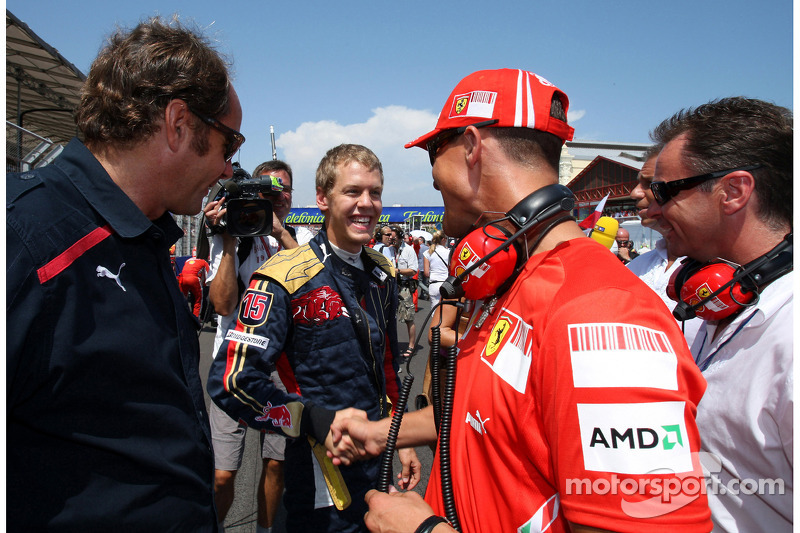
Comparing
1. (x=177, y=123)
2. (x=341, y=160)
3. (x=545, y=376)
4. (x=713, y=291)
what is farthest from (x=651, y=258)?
(x=177, y=123)

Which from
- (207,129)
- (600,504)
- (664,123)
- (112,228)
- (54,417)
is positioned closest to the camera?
(600,504)

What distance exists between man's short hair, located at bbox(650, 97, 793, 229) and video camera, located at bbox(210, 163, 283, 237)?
2278 millimetres

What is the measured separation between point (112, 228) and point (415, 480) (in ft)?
6.34

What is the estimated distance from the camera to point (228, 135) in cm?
160

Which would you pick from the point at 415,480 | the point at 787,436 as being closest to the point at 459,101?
the point at 787,436

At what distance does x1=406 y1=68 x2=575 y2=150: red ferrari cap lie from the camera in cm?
145

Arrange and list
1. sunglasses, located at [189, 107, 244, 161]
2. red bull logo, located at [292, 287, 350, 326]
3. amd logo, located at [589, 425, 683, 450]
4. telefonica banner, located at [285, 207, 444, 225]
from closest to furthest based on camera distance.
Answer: amd logo, located at [589, 425, 683, 450]
sunglasses, located at [189, 107, 244, 161]
red bull logo, located at [292, 287, 350, 326]
telefonica banner, located at [285, 207, 444, 225]

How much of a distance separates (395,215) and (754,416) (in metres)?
34.9

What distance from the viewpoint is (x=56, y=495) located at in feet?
3.79

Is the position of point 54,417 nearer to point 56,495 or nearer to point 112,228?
point 56,495

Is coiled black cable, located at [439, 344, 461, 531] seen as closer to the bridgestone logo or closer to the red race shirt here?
the red race shirt

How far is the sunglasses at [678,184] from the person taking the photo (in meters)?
1.64

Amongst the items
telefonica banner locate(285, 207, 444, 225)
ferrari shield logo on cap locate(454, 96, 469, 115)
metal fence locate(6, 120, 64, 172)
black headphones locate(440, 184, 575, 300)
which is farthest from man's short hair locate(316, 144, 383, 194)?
telefonica banner locate(285, 207, 444, 225)

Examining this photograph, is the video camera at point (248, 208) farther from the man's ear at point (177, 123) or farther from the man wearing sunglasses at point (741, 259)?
the man wearing sunglasses at point (741, 259)
